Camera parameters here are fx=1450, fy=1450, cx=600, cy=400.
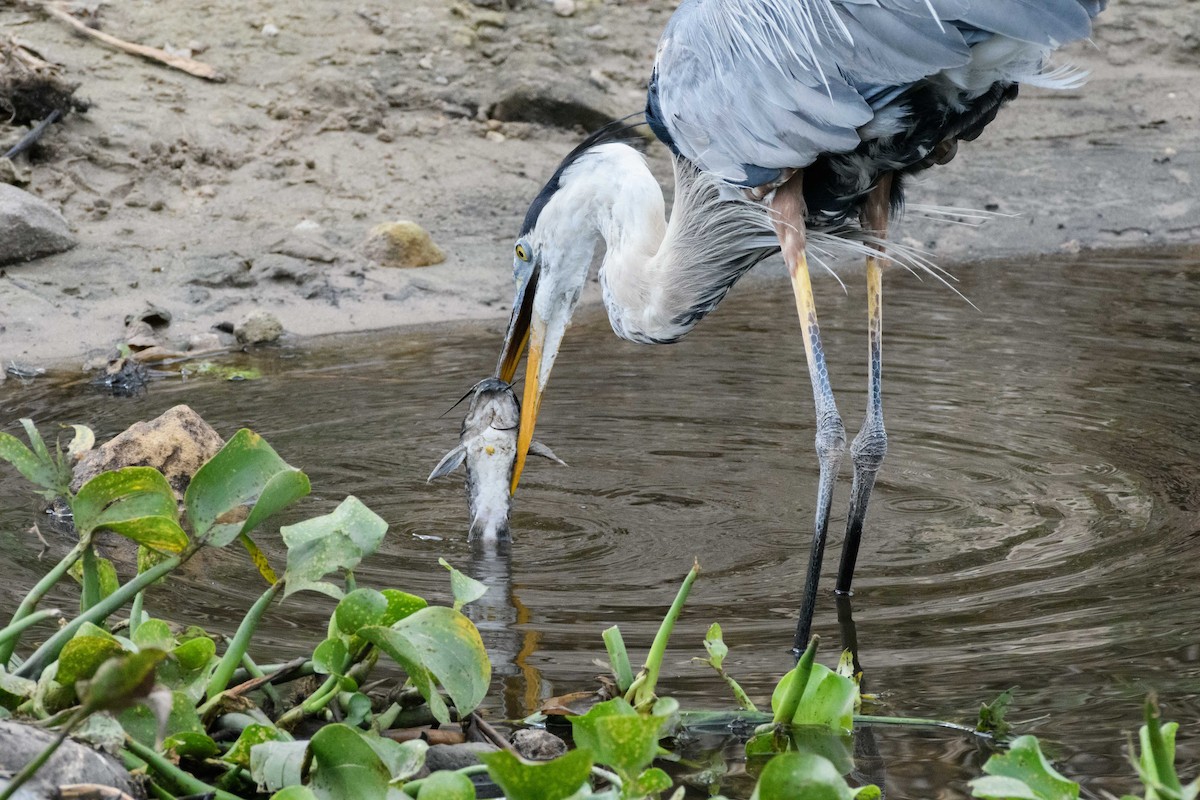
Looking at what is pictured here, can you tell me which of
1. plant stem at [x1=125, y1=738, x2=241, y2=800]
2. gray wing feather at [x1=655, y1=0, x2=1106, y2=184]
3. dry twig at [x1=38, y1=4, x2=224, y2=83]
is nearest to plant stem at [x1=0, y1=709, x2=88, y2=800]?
plant stem at [x1=125, y1=738, x2=241, y2=800]

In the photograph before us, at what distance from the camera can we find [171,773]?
8.12 feet

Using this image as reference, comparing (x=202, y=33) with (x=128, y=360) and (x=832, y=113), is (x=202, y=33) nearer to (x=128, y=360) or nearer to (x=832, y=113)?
(x=128, y=360)

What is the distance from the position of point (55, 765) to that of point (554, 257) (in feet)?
10.6

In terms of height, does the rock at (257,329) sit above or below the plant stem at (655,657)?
below

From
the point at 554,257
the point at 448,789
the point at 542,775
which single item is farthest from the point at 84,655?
the point at 554,257

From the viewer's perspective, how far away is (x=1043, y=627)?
3.75 meters

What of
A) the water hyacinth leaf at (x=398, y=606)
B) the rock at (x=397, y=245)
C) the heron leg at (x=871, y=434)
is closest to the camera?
the water hyacinth leaf at (x=398, y=606)

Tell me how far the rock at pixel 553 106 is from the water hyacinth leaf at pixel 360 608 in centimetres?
736

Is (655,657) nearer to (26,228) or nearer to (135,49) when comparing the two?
(26,228)

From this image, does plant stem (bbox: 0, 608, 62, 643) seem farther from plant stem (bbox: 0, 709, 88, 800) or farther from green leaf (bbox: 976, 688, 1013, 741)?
green leaf (bbox: 976, 688, 1013, 741)

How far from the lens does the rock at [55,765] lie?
2295 mm

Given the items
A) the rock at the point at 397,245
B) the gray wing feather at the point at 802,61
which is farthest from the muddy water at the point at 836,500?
the gray wing feather at the point at 802,61

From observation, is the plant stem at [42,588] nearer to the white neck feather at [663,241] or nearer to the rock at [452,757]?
the rock at [452,757]

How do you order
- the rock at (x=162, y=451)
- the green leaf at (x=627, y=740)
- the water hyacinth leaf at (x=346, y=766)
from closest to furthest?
the green leaf at (x=627, y=740), the water hyacinth leaf at (x=346, y=766), the rock at (x=162, y=451)
